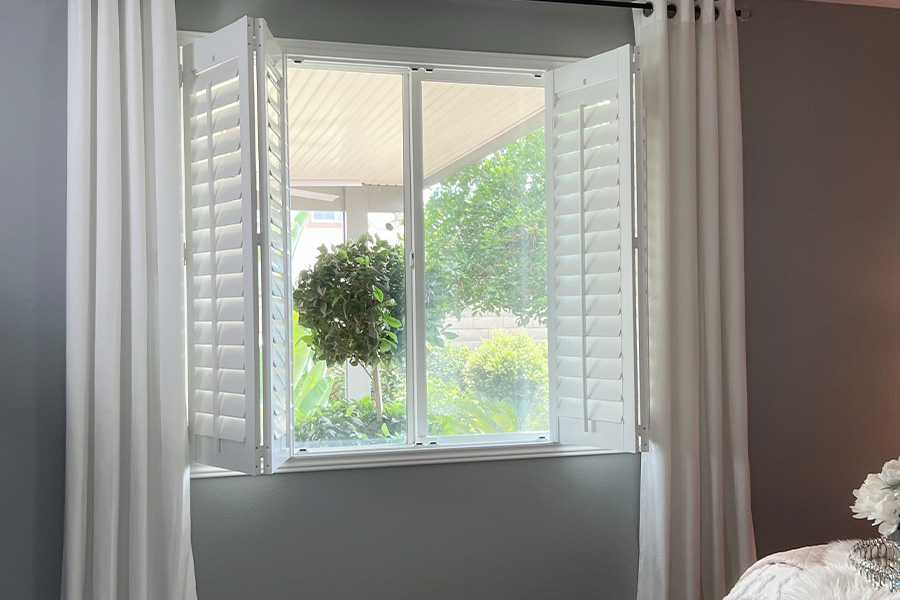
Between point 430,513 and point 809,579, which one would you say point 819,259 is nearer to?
point 809,579

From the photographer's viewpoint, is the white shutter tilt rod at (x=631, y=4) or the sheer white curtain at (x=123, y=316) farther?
the white shutter tilt rod at (x=631, y=4)

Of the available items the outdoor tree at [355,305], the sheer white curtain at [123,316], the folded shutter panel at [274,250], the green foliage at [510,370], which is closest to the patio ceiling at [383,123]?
the folded shutter panel at [274,250]

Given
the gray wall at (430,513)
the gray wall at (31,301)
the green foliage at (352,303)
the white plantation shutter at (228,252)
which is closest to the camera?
the white plantation shutter at (228,252)

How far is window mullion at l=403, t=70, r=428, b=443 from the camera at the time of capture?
2.85 metres

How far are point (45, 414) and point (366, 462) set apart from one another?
1.08m

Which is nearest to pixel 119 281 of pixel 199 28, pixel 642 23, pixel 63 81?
pixel 63 81

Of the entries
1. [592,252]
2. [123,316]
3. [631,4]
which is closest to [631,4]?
[631,4]

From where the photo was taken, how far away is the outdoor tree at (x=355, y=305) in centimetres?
277

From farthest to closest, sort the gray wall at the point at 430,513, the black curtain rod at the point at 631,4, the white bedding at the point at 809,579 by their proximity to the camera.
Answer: the black curtain rod at the point at 631,4
the gray wall at the point at 430,513
the white bedding at the point at 809,579

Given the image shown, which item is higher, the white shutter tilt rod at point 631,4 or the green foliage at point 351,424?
the white shutter tilt rod at point 631,4

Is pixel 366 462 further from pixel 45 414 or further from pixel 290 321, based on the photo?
pixel 45 414

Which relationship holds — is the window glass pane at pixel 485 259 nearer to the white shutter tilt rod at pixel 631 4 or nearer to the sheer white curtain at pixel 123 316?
the white shutter tilt rod at pixel 631 4

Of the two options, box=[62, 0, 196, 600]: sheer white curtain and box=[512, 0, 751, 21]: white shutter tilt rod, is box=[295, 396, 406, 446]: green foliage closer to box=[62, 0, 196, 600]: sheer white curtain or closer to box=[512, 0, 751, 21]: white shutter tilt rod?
box=[62, 0, 196, 600]: sheer white curtain

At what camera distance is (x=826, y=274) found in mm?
3205
